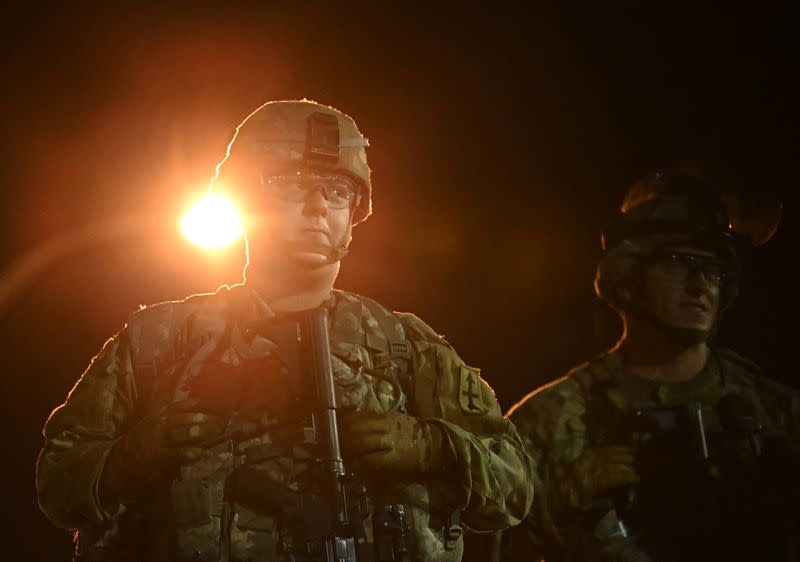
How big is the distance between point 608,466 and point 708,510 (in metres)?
0.53

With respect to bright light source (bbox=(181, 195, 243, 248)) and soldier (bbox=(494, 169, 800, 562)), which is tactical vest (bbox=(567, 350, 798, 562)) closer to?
soldier (bbox=(494, 169, 800, 562))

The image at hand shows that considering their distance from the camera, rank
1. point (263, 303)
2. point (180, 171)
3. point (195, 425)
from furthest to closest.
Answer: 1. point (180, 171)
2. point (263, 303)
3. point (195, 425)

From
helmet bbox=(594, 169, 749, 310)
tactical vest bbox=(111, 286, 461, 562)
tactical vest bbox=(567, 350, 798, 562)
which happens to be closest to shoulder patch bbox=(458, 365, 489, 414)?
tactical vest bbox=(111, 286, 461, 562)

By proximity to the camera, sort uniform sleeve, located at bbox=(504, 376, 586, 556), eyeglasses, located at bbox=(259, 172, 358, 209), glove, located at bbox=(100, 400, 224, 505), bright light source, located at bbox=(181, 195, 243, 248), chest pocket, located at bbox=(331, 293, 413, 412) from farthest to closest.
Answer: uniform sleeve, located at bbox=(504, 376, 586, 556), bright light source, located at bbox=(181, 195, 243, 248), eyeglasses, located at bbox=(259, 172, 358, 209), chest pocket, located at bbox=(331, 293, 413, 412), glove, located at bbox=(100, 400, 224, 505)

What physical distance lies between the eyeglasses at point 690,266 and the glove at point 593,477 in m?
0.98

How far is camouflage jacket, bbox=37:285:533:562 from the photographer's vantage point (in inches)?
142

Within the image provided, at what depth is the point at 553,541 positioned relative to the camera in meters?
4.99

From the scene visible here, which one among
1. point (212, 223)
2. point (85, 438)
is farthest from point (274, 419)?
point (212, 223)

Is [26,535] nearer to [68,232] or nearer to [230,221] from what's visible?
[68,232]

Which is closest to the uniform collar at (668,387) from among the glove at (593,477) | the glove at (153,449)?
the glove at (593,477)

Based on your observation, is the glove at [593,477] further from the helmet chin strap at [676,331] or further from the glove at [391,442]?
the glove at [391,442]

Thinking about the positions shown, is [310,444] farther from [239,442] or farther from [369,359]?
[369,359]

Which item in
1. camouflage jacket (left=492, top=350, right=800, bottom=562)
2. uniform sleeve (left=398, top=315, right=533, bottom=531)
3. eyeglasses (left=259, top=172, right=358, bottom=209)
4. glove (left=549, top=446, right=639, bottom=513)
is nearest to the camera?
uniform sleeve (left=398, top=315, right=533, bottom=531)

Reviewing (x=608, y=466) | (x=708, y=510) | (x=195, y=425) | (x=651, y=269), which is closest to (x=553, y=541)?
(x=608, y=466)
